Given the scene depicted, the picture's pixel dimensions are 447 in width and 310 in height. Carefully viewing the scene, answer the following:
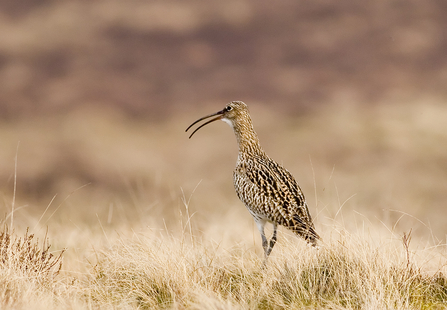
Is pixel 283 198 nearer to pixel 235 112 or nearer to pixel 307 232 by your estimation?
pixel 307 232

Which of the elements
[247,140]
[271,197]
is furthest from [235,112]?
[271,197]

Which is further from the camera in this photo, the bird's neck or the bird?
the bird's neck

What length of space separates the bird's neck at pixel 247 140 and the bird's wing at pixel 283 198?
0.50 meters

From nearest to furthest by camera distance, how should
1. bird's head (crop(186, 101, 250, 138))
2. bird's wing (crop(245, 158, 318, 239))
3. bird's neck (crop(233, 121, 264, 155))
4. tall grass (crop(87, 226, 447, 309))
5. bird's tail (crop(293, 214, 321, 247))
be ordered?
1. tall grass (crop(87, 226, 447, 309))
2. bird's tail (crop(293, 214, 321, 247))
3. bird's wing (crop(245, 158, 318, 239))
4. bird's neck (crop(233, 121, 264, 155))
5. bird's head (crop(186, 101, 250, 138))

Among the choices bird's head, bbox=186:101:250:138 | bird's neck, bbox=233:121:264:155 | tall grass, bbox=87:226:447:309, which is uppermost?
Answer: bird's head, bbox=186:101:250:138

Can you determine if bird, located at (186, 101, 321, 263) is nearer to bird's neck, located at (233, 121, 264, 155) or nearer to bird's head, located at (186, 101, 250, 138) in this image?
bird's neck, located at (233, 121, 264, 155)

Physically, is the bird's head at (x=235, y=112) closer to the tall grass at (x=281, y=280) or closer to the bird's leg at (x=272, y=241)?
the bird's leg at (x=272, y=241)

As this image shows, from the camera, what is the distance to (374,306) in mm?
4652

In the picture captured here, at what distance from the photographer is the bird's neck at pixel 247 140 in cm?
711

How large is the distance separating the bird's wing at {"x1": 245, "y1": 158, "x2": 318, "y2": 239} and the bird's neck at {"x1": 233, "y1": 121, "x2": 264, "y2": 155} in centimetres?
50

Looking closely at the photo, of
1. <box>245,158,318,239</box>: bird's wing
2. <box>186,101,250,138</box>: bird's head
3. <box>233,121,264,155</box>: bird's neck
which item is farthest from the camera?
<box>186,101,250,138</box>: bird's head

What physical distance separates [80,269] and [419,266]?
361 cm

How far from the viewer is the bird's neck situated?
23.3 ft

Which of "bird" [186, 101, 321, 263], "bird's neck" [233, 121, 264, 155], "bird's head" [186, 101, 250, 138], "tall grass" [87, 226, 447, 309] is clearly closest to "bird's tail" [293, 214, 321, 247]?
"bird" [186, 101, 321, 263]
